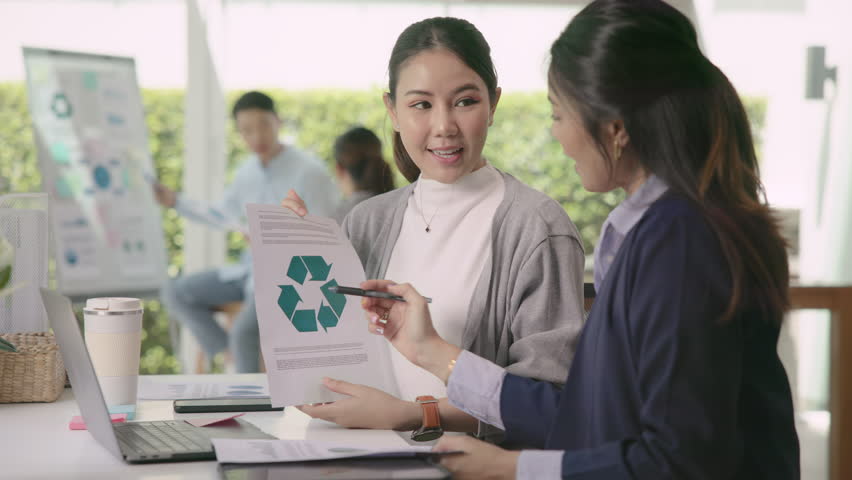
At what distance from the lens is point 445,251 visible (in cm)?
154

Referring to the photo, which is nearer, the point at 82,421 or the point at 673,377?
the point at 673,377

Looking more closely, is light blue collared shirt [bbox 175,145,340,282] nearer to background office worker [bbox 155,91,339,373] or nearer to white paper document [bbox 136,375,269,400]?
background office worker [bbox 155,91,339,373]

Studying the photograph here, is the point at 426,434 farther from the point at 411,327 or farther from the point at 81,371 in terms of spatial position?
the point at 81,371

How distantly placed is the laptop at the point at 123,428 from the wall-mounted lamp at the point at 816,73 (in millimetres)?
4159

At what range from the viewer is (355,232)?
1.66 meters

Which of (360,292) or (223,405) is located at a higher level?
(360,292)

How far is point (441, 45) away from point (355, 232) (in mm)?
385

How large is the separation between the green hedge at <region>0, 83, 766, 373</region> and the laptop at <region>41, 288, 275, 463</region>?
159 inches

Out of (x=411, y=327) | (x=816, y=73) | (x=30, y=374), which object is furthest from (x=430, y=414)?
(x=816, y=73)

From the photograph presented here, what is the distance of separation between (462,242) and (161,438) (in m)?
0.58

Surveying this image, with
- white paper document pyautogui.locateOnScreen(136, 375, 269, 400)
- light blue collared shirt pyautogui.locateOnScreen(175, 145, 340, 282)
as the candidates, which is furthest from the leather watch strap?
light blue collared shirt pyautogui.locateOnScreen(175, 145, 340, 282)

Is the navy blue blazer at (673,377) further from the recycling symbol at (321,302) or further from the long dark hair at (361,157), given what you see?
the long dark hair at (361,157)

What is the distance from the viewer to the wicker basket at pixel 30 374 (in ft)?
5.02

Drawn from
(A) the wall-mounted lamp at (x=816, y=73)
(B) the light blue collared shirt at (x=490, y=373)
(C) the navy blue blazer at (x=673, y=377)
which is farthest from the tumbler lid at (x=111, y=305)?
(A) the wall-mounted lamp at (x=816, y=73)
